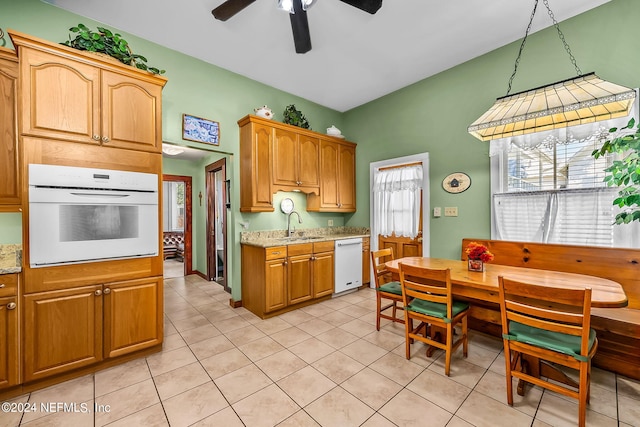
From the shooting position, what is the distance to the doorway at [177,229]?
17.1 ft

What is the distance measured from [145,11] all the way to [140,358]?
10.6 ft

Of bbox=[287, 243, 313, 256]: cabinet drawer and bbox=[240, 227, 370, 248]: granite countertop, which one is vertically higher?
bbox=[240, 227, 370, 248]: granite countertop

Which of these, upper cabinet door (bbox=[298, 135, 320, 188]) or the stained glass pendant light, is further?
upper cabinet door (bbox=[298, 135, 320, 188])

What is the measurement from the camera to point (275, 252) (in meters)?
3.19

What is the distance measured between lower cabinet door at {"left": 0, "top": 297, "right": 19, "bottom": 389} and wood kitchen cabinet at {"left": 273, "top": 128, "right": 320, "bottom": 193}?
2.56 metres

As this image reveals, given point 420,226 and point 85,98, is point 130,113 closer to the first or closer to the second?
point 85,98

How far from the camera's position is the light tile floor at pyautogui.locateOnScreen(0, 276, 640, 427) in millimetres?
1606

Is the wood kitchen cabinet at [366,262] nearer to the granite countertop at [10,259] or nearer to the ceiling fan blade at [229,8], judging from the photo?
the ceiling fan blade at [229,8]

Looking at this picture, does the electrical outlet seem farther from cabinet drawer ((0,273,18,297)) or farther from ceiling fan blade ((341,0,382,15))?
cabinet drawer ((0,273,18,297))

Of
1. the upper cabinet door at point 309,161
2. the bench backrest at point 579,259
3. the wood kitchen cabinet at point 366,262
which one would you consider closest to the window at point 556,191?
the bench backrest at point 579,259

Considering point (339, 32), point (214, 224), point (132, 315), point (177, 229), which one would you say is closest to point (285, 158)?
point (339, 32)

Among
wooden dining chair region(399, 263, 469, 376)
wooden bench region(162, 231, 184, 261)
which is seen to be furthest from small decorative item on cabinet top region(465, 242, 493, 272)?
wooden bench region(162, 231, 184, 261)

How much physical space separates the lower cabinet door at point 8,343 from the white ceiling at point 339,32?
263 centimetres

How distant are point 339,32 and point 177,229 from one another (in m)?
7.70
